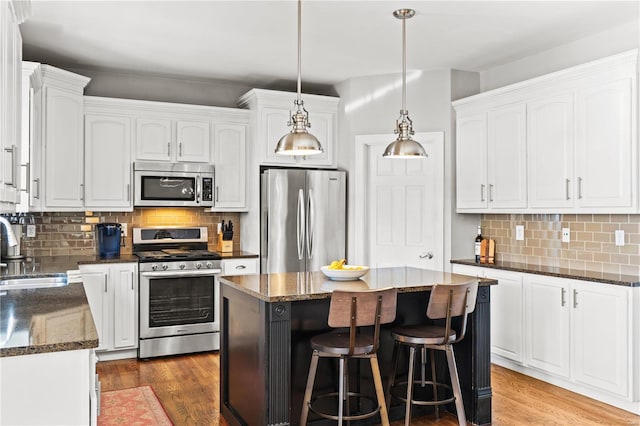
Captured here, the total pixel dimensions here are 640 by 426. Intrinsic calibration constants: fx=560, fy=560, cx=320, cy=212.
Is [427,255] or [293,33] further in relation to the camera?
[427,255]

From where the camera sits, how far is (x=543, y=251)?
476 centimetres

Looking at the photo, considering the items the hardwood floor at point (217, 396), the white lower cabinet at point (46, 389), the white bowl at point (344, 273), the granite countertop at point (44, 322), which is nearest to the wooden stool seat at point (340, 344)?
the white bowl at point (344, 273)

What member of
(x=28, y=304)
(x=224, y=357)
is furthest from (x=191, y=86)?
(x=28, y=304)

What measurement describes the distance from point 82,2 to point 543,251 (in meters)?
4.00

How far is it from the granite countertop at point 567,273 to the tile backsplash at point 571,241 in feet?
0.46

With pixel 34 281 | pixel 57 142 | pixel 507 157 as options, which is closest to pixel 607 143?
pixel 507 157

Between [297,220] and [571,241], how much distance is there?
2418mm

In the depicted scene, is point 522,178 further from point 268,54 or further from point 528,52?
point 268,54

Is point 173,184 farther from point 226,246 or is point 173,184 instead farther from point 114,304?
point 114,304

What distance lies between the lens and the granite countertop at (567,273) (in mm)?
3711

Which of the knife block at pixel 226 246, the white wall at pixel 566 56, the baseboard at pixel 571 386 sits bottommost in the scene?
the baseboard at pixel 571 386

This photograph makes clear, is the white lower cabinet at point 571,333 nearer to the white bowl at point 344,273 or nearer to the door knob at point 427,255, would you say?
the door knob at point 427,255

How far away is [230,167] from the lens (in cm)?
561

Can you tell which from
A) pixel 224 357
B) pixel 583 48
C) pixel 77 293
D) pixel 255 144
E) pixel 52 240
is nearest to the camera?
pixel 77 293
